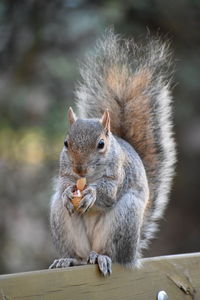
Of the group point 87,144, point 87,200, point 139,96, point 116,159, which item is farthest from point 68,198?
point 139,96

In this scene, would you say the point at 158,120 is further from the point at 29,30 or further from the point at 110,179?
the point at 29,30

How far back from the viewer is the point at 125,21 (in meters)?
5.26

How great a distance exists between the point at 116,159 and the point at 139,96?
52cm

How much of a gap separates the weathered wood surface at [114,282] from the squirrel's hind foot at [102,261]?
0.9 inches

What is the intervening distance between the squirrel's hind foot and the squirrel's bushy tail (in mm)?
609

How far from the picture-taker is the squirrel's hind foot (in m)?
2.33

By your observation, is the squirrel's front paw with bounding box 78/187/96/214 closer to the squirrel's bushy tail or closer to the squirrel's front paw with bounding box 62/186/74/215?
the squirrel's front paw with bounding box 62/186/74/215

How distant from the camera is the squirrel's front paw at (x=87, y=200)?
2523 millimetres

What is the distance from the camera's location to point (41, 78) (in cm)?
511

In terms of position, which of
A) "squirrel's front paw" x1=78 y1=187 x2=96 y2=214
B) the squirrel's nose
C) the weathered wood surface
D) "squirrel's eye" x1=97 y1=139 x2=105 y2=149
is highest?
"squirrel's eye" x1=97 y1=139 x2=105 y2=149

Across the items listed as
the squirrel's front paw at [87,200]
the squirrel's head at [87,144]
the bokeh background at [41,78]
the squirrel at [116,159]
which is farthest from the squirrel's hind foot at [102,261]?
the bokeh background at [41,78]

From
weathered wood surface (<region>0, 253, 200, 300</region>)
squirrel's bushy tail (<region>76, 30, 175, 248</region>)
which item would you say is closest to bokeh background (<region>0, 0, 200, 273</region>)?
squirrel's bushy tail (<region>76, 30, 175, 248</region>)

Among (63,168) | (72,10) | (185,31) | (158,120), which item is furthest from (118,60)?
(185,31)

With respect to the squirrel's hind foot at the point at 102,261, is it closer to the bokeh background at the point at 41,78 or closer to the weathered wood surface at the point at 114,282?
the weathered wood surface at the point at 114,282
